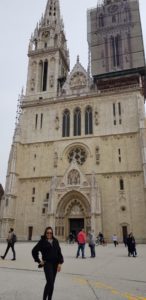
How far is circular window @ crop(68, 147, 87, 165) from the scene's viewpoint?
93.9 ft

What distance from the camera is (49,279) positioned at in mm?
3828

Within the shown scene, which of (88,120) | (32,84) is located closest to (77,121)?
(88,120)

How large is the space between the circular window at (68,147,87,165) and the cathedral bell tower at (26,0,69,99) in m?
9.15

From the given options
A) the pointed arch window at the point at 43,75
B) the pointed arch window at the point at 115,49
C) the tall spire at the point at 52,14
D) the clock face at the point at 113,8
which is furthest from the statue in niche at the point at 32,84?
the clock face at the point at 113,8

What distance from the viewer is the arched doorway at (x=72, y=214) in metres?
25.6

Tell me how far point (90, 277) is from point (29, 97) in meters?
31.2

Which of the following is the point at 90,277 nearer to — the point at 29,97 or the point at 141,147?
the point at 141,147

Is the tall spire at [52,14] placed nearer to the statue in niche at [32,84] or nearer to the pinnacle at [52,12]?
the pinnacle at [52,12]

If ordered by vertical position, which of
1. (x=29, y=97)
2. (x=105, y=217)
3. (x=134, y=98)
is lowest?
(x=105, y=217)

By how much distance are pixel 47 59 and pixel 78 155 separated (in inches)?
690

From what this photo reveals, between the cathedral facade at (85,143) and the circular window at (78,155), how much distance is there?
0.12 metres

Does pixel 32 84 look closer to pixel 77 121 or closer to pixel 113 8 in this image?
pixel 77 121

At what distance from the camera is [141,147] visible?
25594mm

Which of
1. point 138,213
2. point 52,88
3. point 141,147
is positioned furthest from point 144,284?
point 52,88
